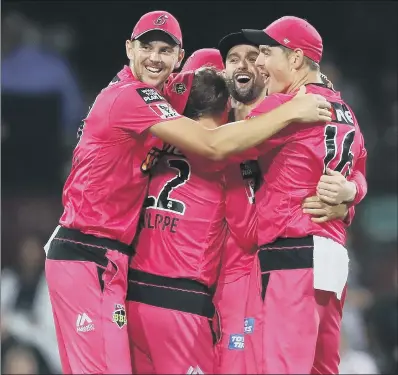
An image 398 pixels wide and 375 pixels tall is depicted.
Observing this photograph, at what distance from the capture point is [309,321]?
3959mm

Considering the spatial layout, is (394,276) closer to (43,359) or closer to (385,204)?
(385,204)

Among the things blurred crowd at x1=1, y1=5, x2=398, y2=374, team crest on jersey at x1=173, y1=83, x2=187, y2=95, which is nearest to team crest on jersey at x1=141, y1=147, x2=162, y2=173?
team crest on jersey at x1=173, y1=83, x2=187, y2=95

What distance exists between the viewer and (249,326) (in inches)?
172

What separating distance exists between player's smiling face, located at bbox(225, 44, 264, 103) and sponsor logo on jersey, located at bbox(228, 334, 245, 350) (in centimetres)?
131

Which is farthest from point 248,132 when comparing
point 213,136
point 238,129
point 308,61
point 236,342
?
point 236,342

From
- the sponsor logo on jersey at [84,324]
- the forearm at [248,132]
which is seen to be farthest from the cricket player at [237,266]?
the sponsor logo on jersey at [84,324]

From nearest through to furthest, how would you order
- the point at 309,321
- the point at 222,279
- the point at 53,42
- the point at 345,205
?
the point at 309,321 < the point at 345,205 < the point at 222,279 < the point at 53,42

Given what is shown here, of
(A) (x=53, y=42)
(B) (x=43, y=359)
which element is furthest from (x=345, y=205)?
(A) (x=53, y=42)

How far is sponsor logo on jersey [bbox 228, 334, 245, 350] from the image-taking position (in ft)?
14.7

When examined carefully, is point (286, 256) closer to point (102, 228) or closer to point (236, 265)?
point (236, 265)

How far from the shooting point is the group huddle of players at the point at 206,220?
4059mm

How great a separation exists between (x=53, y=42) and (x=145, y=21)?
4.60 meters

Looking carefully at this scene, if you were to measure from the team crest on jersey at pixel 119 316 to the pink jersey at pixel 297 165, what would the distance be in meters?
0.75

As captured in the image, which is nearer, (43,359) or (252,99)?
(252,99)
